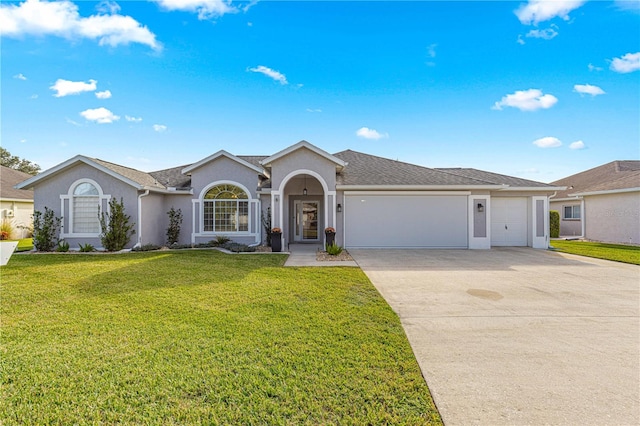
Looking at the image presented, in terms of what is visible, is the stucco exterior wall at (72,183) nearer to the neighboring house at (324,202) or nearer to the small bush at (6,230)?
the neighboring house at (324,202)

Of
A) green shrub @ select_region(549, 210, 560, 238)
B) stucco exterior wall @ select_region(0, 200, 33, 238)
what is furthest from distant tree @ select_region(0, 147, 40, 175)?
green shrub @ select_region(549, 210, 560, 238)

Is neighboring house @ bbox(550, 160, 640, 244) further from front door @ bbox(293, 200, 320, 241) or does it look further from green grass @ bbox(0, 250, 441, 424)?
green grass @ bbox(0, 250, 441, 424)

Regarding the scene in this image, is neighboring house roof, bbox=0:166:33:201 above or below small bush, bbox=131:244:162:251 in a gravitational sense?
above

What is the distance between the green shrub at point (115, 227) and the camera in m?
13.3

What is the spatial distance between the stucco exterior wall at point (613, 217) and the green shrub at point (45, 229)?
3109 centimetres

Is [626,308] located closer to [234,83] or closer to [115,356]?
[115,356]

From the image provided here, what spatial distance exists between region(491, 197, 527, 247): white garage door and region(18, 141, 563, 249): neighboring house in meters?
0.05

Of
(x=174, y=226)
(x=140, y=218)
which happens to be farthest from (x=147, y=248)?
(x=174, y=226)

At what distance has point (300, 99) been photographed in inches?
742

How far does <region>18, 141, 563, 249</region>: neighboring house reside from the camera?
13898 mm

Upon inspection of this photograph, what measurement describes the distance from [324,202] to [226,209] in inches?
203

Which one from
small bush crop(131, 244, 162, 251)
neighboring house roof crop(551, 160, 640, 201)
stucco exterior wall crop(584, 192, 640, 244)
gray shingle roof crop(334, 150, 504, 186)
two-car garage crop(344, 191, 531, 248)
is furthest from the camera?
neighboring house roof crop(551, 160, 640, 201)

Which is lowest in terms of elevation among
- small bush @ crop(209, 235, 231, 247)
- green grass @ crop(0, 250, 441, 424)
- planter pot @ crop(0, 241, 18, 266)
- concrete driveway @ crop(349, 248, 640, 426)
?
concrete driveway @ crop(349, 248, 640, 426)

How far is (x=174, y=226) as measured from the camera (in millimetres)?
15367
